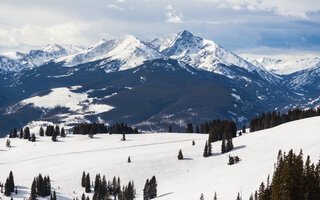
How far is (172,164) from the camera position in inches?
5482

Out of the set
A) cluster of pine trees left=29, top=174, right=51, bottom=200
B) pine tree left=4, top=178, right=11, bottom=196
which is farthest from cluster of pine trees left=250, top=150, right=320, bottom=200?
pine tree left=4, top=178, right=11, bottom=196

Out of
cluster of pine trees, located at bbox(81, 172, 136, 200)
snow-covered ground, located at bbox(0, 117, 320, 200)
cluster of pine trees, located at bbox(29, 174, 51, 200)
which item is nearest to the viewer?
snow-covered ground, located at bbox(0, 117, 320, 200)

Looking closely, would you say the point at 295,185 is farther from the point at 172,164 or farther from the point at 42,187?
the point at 42,187

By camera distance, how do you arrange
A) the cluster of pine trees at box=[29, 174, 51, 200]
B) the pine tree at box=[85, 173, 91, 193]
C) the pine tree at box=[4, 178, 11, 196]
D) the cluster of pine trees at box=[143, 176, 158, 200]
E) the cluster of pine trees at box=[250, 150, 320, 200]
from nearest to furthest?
the cluster of pine trees at box=[250, 150, 320, 200] → the cluster of pine trees at box=[143, 176, 158, 200] → the cluster of pine trees at box=[29, 174, 51, 200] → the pine tree at box=[4, 178, 11, 196] → the pine tree at box=[85, 173, 91, 193]

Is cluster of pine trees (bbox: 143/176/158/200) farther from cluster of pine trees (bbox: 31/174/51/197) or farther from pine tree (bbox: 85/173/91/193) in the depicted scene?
cluster of pine trees (bbox: 31/174/51/197)

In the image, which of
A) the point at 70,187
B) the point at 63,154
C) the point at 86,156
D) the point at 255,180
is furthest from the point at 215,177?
the point at 63,154

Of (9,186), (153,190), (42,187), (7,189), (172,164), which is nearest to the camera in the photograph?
(153,190)

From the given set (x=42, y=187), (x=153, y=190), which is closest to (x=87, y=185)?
(x=42, y=187)

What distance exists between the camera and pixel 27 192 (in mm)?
131875

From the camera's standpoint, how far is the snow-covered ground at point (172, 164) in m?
94.6

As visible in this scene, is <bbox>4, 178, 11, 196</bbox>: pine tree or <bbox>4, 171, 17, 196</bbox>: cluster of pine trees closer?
<bbox>4, 178, 11, 196</bbox>: pine tree

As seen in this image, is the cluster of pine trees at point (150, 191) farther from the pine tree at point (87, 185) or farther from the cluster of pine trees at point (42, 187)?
the cluster of pine trees at point (42, 187)

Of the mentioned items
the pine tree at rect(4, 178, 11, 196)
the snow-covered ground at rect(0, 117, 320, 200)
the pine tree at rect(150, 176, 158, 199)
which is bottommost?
the pine tree at rect(4, 178, 11, 196)

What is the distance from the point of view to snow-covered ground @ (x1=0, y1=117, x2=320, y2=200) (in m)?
94.6
